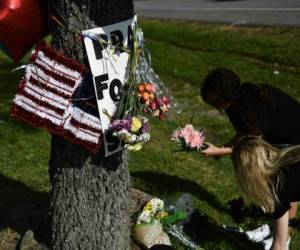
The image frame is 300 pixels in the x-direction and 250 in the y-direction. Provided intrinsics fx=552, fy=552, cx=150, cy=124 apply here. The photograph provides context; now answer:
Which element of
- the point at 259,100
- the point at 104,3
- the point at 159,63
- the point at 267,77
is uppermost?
the point at 159,63

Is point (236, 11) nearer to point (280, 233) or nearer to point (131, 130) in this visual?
point (280, 233)

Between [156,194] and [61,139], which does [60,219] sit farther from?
[156,194]

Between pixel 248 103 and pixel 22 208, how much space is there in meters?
2.11

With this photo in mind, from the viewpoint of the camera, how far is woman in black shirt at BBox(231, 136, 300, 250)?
333 cm

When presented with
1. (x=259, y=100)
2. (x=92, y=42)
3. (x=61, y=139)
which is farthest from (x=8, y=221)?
(x=259, y=100)

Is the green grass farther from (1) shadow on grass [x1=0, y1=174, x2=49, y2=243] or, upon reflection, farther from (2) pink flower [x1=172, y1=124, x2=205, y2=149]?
(2) pink flower [x1=172, y1=124, x2=205, y2=149]

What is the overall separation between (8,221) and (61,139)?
4.02ft

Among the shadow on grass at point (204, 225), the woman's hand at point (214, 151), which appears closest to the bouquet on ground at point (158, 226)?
the shadow on grass at point (204, 225)

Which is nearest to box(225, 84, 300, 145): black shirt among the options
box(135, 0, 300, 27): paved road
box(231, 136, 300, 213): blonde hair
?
box(231, 136, 300, 213): blonde hair

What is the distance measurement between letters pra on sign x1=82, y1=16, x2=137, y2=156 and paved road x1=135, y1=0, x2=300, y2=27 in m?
9.23

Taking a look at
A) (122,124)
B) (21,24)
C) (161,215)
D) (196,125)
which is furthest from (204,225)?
(196,125)

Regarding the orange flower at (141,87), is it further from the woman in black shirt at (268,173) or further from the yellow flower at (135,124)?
the woman in black shirt at (268,173)

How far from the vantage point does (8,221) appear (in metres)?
4.23

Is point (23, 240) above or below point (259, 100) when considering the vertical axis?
below
